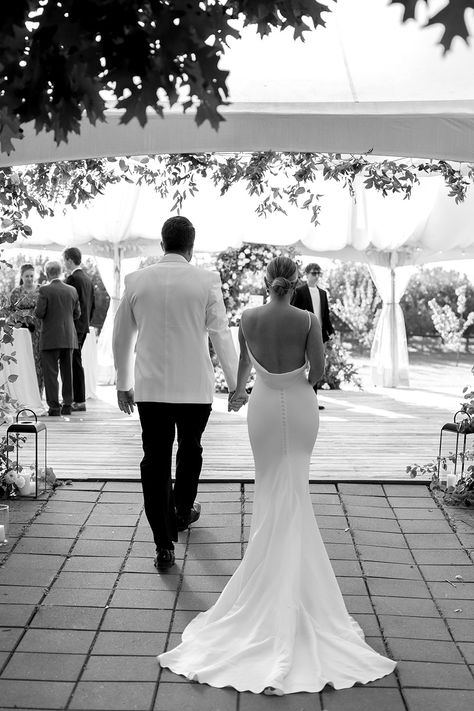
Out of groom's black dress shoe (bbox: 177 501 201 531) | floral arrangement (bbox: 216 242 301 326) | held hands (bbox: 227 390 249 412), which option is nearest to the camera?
held hands (bbox: 227 390 249 412)

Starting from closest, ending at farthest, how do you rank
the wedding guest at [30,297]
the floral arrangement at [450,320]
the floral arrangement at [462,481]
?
the floral arrangement at [462,481]
the wedding guest at [30,297]
the floral arrangement at [450,320]

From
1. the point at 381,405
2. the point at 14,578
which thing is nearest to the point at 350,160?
the point at 14,578

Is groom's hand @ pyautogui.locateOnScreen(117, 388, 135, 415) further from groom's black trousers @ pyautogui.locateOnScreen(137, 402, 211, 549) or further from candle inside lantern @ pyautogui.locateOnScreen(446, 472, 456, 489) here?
candle inside lantern @ pyautogui.locateOnScreen(446, 472, 456, 489)

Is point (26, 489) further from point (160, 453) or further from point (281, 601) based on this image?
point (281, 601)

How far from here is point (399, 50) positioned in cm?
465

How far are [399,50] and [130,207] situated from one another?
8.74 metres

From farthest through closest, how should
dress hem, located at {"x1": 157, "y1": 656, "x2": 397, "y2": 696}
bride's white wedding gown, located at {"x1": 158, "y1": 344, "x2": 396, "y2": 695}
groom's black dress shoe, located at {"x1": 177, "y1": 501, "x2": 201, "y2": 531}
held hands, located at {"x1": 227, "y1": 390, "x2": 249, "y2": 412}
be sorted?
groom's black dress shoe, located at {"x1": 177, "y1": 501, "x2": 201, "y2": 531} < held hands, located at {"x1": 227, "y1": 390, "x2": 249, "y2": 412} < bride's white wedding gown, located at {"x1": 158, "y1": 344, "x2": 396, "y2": 695} < dress hem, located at {"x1": 157, "y1": 656, "x2": 397, "y2": 696}

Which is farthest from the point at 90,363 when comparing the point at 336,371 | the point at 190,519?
the point at 190,519

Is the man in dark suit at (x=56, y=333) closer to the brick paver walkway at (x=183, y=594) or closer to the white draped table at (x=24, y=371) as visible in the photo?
the white draped table at (x=24, y=371)

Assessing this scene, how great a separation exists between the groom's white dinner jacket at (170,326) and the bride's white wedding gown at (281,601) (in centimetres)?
59

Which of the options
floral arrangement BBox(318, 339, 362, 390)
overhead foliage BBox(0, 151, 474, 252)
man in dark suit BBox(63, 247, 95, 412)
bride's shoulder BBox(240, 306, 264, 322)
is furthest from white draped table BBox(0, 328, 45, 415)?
bride's shoulder BBox(240, 306, 264, 322)

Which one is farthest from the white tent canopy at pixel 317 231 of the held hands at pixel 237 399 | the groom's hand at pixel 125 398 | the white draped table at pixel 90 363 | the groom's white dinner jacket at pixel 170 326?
the held hands at pixel 237 399

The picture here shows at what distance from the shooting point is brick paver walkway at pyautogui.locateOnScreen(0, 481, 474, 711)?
11.1 ft

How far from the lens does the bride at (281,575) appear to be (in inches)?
138
